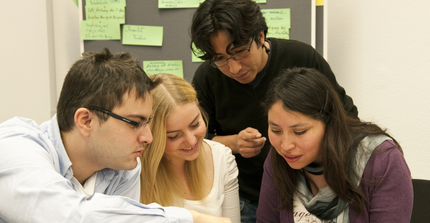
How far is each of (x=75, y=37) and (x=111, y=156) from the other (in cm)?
150

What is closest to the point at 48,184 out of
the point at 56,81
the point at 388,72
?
the point at 56,81

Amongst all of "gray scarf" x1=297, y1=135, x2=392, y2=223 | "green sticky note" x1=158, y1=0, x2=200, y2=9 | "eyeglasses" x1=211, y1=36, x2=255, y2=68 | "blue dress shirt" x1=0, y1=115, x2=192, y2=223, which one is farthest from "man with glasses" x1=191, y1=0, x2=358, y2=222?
"blue dress shirt" x1=0, y1=115, x2=192, y2=223

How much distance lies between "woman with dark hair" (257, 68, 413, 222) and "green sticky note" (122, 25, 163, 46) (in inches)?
37.7

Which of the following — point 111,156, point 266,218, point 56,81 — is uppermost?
point 56,81

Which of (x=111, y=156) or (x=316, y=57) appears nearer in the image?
(x=111, y=156)

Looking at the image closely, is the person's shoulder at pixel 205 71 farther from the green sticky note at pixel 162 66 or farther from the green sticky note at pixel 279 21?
the green sticky note at pixel 279 21

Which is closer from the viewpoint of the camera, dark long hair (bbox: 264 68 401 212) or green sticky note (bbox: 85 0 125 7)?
dark long hair (bbox: 264 68 401 212)

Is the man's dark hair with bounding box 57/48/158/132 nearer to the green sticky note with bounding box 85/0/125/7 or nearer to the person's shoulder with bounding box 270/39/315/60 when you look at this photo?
the person's shoulder with bounding box 270/39/315/60

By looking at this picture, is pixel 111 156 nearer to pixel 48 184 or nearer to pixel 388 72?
pixel 48 184

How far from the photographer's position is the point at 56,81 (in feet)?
7.03

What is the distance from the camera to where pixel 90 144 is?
37.5 inches

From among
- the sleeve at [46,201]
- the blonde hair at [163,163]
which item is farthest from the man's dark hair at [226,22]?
the sleeve at [46,201]

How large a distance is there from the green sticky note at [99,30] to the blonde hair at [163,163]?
74 centimetres

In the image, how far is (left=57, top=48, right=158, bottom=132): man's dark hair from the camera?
92cm
